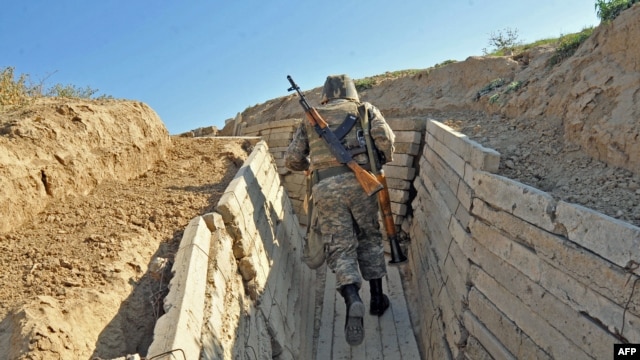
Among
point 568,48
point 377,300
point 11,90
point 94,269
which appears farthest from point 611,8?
point 11,90

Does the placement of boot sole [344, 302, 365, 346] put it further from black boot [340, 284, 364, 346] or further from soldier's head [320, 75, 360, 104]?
soldier's head [320, 75, 360, 104]

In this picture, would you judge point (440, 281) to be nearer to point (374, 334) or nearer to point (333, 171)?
point (374, 334)

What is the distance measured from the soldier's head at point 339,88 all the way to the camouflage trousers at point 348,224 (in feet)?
3.72

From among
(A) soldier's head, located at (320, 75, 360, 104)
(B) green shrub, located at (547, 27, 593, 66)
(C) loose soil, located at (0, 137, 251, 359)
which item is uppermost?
(B) green shrub, located at (547, 27, 593, 66)

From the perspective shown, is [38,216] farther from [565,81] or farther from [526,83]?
[526,83]

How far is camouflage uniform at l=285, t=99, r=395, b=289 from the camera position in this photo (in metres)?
5.62

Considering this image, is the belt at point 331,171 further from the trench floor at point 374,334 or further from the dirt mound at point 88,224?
the trench floor at point 374,334

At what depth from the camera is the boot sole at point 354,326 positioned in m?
4.94

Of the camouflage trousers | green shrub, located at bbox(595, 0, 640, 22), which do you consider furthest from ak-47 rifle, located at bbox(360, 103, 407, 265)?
green shrub, located at bbox(595, 0, 640, 22)

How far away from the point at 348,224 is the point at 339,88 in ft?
5.82

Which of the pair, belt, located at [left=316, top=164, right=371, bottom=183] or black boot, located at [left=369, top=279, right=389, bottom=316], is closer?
belt, located at [left=316, top=164, right=371, bottom=183]

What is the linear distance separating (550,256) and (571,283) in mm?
248

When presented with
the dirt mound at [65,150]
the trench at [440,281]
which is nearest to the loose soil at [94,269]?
the dirt mound at [65,150]

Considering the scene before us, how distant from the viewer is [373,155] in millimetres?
5895
